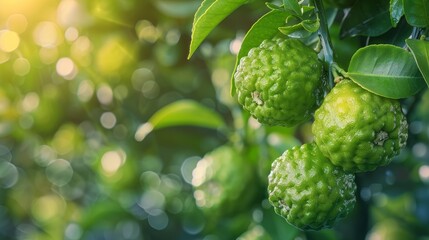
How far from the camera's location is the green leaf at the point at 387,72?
0.97m

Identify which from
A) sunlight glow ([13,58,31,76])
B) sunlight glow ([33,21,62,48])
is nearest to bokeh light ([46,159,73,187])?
sunlight glow ([13,58,31,76])

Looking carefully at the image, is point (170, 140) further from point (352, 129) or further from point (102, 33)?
point (352, 129)

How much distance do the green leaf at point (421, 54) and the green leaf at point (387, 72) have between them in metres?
0.03

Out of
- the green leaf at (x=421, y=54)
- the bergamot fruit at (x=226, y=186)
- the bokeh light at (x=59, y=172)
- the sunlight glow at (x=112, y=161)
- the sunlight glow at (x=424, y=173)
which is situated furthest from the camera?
the bokeh light at (x=59, y=172)

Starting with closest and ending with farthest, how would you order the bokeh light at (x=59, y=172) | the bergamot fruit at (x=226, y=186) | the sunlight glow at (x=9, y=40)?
the bergamot fruit at (x=226, y=186)
the sunlight glow at (x=9, y=40)
the bokeh light at (x=59, y=172)

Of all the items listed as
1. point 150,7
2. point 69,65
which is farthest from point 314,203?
point 69,65

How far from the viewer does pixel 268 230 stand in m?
1.59

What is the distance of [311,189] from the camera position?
1.05 metres

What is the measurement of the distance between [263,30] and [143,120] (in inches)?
54.9

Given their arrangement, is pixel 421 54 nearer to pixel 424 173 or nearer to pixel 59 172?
pixel 424 173

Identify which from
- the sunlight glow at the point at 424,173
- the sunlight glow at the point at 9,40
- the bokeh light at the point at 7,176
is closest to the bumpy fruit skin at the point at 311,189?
the sunlight glow at the point at 424,173

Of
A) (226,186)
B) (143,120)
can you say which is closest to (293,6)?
(226,186)

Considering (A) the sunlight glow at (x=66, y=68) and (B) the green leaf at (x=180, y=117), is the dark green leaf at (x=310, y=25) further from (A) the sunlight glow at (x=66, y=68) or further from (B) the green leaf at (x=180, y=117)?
(A) the sunlight glow at (x=66, y=68)

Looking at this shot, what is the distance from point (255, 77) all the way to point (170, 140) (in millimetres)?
1445
